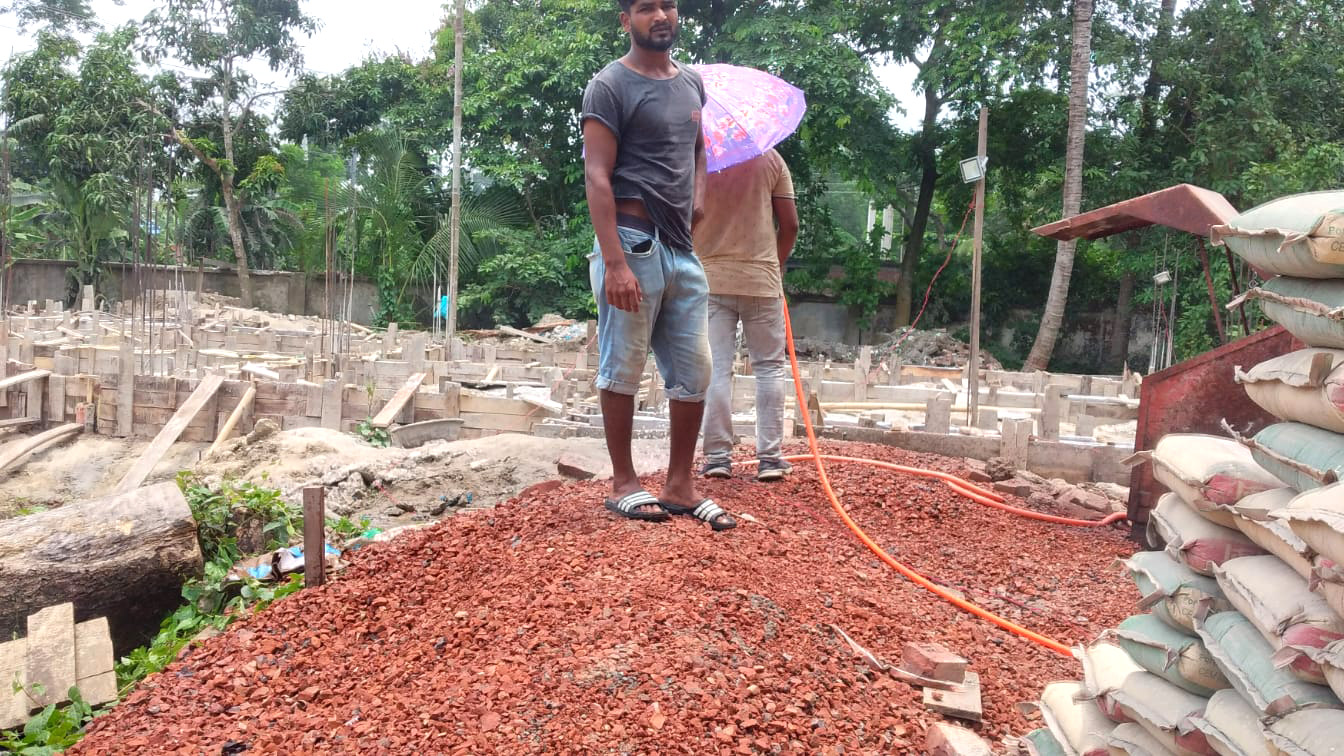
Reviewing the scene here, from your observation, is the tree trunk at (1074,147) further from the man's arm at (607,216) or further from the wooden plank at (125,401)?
the man's arm at (607,216)

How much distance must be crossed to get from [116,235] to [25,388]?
1788 centimetres

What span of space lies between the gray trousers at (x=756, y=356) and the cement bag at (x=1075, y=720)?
7.29 ft

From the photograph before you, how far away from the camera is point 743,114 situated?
13.8 ft

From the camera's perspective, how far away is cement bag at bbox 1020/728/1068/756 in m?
2.24

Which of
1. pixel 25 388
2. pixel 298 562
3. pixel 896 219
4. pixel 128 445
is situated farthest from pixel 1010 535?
pixel 896 219

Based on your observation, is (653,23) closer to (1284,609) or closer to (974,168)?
(1284,609)

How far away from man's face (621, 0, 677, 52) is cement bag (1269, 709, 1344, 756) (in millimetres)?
2609

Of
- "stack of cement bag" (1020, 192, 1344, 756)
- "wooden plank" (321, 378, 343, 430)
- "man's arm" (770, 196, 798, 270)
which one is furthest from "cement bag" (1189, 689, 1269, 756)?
"wooden plank" (321, 378, 343, 430)

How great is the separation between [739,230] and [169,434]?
5.30 meters

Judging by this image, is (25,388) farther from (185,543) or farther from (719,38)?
(719,38)

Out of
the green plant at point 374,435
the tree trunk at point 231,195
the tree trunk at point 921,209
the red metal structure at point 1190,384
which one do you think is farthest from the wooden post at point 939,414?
the tree trunk at point 231,195

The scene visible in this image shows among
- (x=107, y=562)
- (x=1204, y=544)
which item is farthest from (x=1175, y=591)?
(x=107, y=562)

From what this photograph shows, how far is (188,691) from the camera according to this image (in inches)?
117

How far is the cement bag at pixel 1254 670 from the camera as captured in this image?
1583mm
